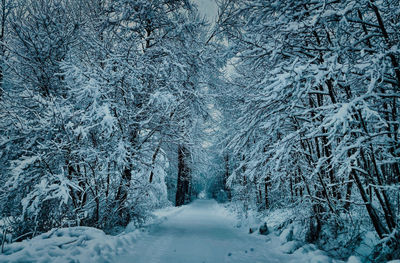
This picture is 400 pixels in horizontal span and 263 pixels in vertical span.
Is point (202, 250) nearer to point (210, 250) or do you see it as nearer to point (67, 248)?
point (210, 250)

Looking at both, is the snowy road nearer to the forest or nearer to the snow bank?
the snow bank

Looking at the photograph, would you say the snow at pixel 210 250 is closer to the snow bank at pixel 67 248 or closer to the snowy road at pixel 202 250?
the snowy road at pixel 202 250

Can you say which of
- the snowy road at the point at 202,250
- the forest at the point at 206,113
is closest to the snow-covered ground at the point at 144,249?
the snowy road at the point at 202,250

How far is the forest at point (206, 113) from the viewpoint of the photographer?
3.14 m

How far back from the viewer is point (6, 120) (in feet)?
15.0

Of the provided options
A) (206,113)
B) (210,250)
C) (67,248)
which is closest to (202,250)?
(210,250)

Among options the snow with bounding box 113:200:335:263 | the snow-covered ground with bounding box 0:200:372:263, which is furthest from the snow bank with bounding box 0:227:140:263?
the snow with bounding box 113:200:335:263

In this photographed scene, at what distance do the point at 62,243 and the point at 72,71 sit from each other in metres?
3.96

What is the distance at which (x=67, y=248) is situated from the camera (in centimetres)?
334

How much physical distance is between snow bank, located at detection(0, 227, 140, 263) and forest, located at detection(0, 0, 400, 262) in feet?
1.12

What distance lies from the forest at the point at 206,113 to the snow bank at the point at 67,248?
13.4 inches

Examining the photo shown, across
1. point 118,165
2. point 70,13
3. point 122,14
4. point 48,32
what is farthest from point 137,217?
point 70,13

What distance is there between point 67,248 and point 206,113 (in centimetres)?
607

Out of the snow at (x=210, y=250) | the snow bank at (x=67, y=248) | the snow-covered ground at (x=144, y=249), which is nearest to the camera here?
the snow bank at (x=67, y=248)
